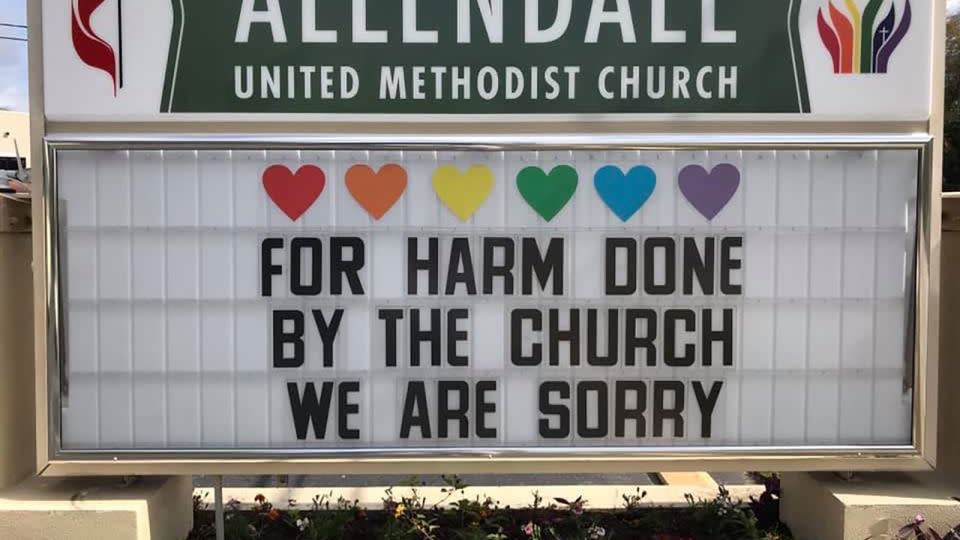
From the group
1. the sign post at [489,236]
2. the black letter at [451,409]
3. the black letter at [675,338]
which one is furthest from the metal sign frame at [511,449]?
the black letter at [675,338]

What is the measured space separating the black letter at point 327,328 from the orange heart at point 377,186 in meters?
0.57

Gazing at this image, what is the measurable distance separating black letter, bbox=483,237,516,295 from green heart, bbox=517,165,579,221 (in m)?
0.24

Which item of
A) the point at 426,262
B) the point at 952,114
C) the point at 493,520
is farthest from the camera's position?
the point at 952,114

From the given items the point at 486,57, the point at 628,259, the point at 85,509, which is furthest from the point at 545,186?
the point at 85,509

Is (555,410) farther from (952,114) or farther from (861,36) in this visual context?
(952,114)

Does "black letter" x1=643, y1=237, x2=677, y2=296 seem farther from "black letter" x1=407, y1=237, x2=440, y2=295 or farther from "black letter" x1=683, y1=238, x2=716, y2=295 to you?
"black letter" x1=407, y1=237, x2=440, y2=295

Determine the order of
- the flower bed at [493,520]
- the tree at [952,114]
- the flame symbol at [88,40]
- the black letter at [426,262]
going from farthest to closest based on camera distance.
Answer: the tree at [952,114]
the flower bed at [493,520]
the black letter at [426,262]
the flame symbol at [88,40]

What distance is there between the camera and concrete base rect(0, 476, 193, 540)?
380 centimetres

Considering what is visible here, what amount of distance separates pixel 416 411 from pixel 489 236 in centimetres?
101

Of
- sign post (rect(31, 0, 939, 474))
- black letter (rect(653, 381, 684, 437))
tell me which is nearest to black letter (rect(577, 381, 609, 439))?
sign post (rect(31, 0, 939, 474))

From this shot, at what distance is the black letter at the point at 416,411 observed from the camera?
3.91m

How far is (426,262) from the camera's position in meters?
3.85

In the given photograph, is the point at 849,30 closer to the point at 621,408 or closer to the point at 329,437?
the point at 621,408

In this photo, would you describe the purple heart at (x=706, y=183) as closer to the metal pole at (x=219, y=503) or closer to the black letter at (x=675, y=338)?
the black letter at (x=675, y=338)
